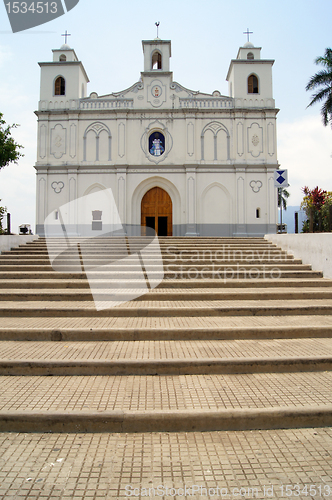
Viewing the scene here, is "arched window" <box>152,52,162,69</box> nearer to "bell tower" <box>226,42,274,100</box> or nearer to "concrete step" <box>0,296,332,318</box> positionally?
"bell tower" <box>226,42,274,100</box>

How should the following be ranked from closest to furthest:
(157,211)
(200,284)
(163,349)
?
(163,349) → (200,284) → (157,211)

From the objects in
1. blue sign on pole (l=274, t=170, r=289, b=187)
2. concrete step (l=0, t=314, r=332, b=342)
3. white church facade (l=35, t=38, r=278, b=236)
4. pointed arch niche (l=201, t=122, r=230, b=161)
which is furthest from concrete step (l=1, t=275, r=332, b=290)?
pointed arch niche (l=201, t=122, r=230, b=161)

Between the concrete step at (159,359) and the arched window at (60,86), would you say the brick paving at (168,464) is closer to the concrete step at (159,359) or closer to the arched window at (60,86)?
the concrete step at (159,359)

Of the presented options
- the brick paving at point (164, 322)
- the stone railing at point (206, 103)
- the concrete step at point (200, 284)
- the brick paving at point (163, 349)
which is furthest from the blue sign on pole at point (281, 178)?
the stone railing at point (206, 103)

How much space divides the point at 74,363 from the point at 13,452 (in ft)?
4.59

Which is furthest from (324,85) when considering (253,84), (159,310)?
(159,310)

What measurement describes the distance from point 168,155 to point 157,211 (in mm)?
3779

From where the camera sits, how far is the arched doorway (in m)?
22.9

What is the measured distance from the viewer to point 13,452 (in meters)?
2.97

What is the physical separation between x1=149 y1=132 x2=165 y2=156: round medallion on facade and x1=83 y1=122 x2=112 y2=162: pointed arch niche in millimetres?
2738

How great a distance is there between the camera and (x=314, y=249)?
992cm

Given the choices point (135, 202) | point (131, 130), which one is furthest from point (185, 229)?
point (131, 130)

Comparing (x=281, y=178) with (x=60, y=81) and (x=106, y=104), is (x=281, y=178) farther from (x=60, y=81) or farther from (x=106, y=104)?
(x=60, y=81)

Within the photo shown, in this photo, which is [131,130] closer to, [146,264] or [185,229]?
[185,229]
